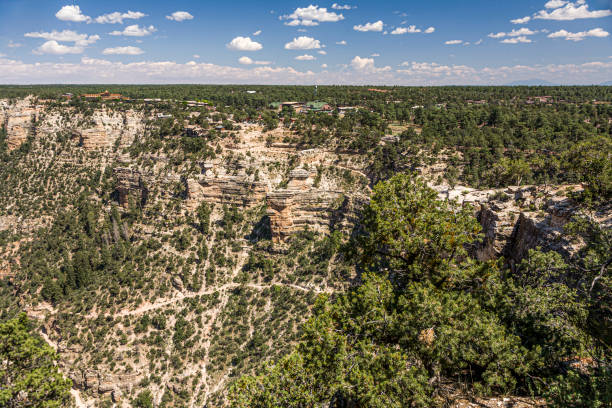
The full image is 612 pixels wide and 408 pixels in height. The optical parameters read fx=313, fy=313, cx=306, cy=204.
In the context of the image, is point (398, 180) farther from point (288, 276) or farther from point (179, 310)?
point (179, 310)

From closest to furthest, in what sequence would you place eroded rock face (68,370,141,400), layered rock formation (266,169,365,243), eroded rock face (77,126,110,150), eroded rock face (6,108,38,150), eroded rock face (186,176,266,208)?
eroded rock face (68,370,141,400), layered rock formation (266,169,365,243), eroded rock face (186,176,266,208), eroded rock face (77,126,110,150), eroded rock face (6,108,38,150)

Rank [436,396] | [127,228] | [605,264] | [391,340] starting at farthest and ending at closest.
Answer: [127,228]
[391,340]
[436,396]
[605,264]

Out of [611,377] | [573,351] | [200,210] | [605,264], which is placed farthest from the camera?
[200,210]

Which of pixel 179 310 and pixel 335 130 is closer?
pixel 179 310

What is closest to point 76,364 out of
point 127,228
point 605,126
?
point 127,228

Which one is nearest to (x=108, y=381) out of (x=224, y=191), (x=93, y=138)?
(x=224, y=191)

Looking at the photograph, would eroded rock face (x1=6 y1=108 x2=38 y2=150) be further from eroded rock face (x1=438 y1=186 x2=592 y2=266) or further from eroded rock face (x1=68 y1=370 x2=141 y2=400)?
eroded rock face (x1=438 y1=186 x2=592 y2=266)

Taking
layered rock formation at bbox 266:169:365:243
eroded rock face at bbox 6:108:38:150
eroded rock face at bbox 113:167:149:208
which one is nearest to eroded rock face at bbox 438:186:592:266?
layered rock formation at bbox 266:169:365:243

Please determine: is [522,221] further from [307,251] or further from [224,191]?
[224,191]
